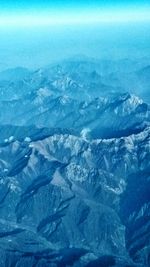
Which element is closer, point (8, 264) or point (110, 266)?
point (110, 266)

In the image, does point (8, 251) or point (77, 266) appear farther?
point (8, 251)

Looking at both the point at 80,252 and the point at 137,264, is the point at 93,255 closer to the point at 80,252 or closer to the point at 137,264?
the point at 80,252

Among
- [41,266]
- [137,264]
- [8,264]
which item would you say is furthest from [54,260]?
[137,264]

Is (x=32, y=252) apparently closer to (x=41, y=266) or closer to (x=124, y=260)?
(x=41, y=266)

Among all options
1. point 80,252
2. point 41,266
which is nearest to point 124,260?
point 80,252

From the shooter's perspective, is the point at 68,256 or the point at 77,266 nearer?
the point at 77,266

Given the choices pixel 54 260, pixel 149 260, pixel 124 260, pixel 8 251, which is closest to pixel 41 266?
pixel 54 260

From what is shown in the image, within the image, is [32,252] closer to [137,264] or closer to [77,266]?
[77,266]
